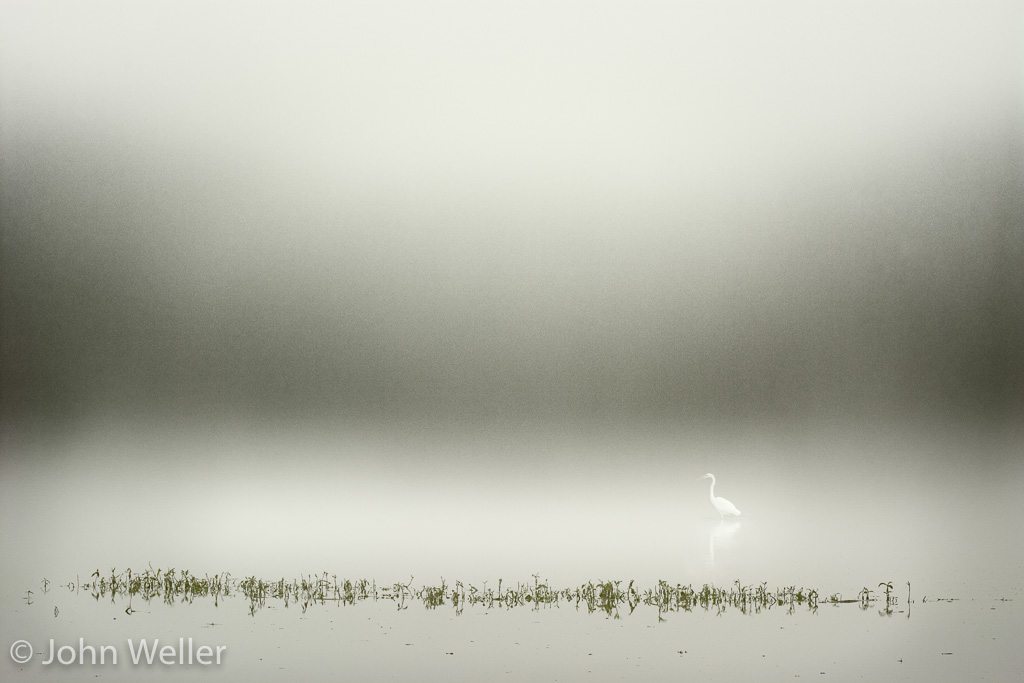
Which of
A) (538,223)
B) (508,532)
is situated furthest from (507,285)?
(508,532)

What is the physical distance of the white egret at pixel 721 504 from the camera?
2.95 metres

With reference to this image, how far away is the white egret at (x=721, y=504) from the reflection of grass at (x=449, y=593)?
23 cm

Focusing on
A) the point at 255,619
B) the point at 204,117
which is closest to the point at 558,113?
the point at 204,117

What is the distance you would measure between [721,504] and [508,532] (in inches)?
28.0

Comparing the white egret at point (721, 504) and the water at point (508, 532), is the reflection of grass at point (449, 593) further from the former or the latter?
the white egret at point (721, 504)

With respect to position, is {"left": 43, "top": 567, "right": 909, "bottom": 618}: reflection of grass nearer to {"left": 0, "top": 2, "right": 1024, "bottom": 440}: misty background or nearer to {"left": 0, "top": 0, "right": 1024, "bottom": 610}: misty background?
{"left": 0, "top": 0, "right": 1024, "bottom": 610}: misty background

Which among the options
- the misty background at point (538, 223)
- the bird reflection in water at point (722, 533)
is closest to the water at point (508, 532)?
the bird reflection in water at point (722, 533)

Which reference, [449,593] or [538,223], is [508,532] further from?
[538,223]

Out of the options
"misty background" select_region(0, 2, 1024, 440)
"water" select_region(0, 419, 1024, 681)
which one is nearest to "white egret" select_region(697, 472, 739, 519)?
"water" select_region(0, 419, 1024, 681)

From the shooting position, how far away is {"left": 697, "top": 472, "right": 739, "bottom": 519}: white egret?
2953 mm

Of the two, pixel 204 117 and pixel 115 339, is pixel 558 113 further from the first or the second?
pixel 115 339

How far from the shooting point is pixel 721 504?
2967mm

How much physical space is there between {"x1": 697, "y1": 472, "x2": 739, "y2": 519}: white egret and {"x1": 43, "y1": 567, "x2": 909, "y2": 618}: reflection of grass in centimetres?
23

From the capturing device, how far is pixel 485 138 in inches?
121
